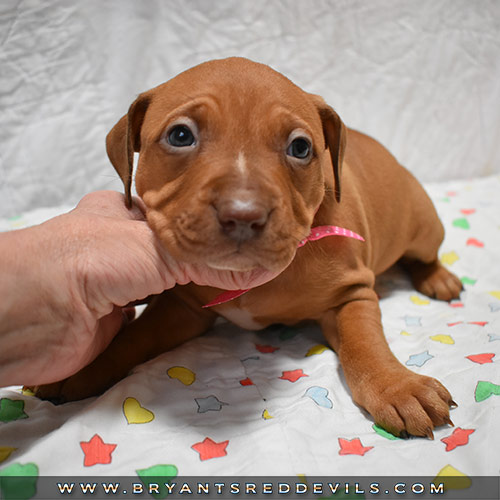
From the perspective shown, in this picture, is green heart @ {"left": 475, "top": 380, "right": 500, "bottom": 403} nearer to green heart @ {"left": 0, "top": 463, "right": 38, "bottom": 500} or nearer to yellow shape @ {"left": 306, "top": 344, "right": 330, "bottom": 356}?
yellow shape @ {"left": 306, "top": 344, "right": 330, "bottom": 356}

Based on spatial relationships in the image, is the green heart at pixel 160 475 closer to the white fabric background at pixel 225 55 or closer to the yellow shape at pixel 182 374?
the yellow shape at pixel 182 374

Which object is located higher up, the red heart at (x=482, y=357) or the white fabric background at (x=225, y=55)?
the white fabric background at (x=225, y=55)

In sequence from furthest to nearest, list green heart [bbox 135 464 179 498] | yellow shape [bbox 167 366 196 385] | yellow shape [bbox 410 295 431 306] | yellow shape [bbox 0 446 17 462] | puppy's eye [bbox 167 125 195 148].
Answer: yellow shape [bbox 410 295 431 306] < yellow shape [bbox 167 366 196 385] < puppy's eye [bbox 167 125 195 148] < yellow shape [bbox 0 446 17 462] < green heart [bbox 135 464 179 498]

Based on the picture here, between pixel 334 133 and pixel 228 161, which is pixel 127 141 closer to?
pixel 228 161

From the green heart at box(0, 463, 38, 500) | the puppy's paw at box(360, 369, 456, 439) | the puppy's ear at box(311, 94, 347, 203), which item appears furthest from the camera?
the puppy's ear at box(311, 94, 347, 203)

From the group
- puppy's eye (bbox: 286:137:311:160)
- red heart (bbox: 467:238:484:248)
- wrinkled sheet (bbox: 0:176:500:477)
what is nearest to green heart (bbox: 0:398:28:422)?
wrinkled sheet (bbox: 0:176:500:477)

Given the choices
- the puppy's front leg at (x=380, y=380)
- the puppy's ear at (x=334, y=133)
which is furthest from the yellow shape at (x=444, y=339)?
A: the puppy's ear at (x=334, y=133)

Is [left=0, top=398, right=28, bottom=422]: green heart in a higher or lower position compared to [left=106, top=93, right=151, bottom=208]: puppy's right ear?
lower

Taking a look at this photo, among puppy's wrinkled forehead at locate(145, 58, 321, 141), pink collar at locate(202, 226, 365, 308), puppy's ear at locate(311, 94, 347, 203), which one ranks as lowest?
pink collar at locate(202, 226, 365, 308)
